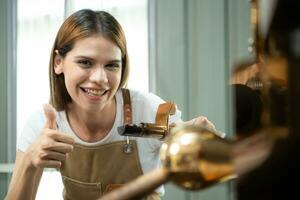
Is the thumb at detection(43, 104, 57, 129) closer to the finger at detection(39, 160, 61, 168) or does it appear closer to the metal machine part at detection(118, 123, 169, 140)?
the finger at detection(39, 160, 61, 168)

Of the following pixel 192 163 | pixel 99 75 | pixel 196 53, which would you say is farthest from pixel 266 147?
pixel 196 53

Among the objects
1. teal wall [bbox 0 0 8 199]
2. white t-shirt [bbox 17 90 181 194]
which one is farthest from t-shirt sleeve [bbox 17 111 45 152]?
teal wall [bbox 0 0 8 199]

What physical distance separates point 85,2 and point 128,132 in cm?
209

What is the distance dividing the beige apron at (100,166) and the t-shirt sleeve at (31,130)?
0.11m

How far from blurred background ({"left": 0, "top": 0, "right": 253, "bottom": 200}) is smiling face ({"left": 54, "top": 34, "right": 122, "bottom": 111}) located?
904 millimetres

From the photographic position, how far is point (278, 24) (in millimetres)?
114

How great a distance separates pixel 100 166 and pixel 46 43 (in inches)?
53.6

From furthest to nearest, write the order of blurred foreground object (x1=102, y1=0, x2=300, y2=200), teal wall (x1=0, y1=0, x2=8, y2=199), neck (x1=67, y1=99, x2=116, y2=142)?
teal wall (x1=0, y1=0, x2=8, y2=199)
neck (x1=67, y1=99, x2=116, y2=142)
blurred foreground object (x1=102, y1=0, x2=300, y2=200)

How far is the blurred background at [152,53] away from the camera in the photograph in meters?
2.07

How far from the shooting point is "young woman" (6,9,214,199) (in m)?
1.10

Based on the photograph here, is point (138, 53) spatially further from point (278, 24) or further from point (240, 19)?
point (278, 24)

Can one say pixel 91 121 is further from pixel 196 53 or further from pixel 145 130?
pixel 196 53

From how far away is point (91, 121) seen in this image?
3.87ft

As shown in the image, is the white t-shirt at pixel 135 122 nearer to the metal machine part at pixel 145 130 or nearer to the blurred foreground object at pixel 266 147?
the metal machine part at pixel 145 130
